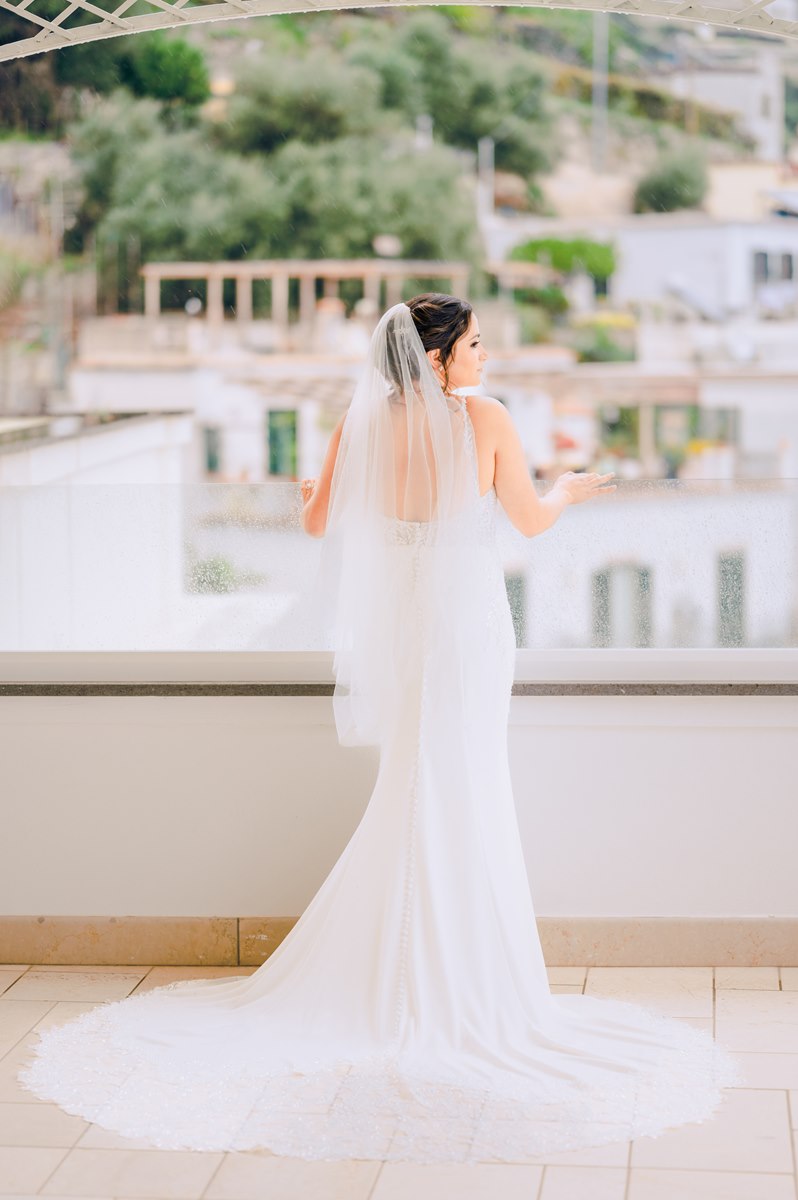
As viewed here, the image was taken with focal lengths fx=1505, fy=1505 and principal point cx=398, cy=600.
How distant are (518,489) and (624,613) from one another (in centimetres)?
45

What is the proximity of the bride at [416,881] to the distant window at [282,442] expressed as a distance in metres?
32.3

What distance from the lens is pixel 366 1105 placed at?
6.87 ft

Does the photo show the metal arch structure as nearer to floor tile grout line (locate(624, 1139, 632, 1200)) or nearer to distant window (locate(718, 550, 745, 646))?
distant window (locate(718, 550, 745, 646))

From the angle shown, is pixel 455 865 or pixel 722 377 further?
pixel 722 377

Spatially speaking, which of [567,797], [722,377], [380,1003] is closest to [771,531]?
[567,797]

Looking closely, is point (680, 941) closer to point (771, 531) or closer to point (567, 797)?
point (567, 797)

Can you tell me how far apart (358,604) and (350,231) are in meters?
31.6

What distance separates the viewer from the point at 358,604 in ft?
7.98

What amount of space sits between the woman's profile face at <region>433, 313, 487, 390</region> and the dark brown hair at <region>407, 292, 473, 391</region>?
11 millimetres

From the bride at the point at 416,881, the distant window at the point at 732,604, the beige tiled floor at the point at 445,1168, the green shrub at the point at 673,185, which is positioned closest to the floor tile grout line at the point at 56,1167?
the beige tiled floor at the point at 445,1168

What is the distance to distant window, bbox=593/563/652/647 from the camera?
8.84 feet

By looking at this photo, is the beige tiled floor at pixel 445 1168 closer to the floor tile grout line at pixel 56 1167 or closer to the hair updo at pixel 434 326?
the floor tile grout line at pixel 56 1167

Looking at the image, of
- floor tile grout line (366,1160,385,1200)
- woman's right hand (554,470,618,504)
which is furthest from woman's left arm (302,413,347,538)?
floor tile grout line (366,1160,385,1200)

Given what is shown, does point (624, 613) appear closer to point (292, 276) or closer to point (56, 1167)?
point (56, 1167)
